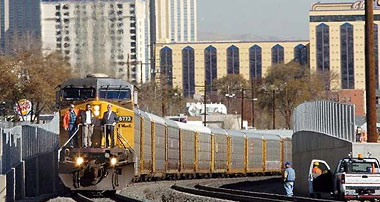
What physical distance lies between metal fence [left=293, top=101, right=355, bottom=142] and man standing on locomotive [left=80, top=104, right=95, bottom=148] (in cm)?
1012

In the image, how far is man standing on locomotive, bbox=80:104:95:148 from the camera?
33.1 meters

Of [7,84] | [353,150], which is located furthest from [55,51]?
[353,150]

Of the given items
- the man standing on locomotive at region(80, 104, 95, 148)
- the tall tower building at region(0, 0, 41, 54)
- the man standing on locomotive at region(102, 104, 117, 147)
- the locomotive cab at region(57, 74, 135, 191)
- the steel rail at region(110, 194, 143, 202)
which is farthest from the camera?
the tall tower building at region(0, 0, 41, 54)

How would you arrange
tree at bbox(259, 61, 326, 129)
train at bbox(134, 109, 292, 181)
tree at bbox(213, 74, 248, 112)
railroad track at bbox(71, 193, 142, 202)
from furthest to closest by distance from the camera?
tree at bbox(213, 74, 248, 112) → tree at bbox(259, 61, 326, 129) → train at bbox(134, 109, 292, 181) → railroad track at bbox(71, 193, 142, 202)

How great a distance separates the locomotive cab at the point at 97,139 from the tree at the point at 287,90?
88602 mm

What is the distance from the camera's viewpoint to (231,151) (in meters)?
61.5

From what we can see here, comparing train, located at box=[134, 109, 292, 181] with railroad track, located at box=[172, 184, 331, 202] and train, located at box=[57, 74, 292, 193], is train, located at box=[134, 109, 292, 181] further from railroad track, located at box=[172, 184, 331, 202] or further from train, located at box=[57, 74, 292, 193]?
railroad track, located at box=[172, 184, 331, 202]

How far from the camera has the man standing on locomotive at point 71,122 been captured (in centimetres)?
3342

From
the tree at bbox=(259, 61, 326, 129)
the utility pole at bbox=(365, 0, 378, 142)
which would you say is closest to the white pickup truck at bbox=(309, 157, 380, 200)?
the utility pole at bbox=(365, 0, 378, 142)

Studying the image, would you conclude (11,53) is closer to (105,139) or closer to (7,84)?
(7,84)

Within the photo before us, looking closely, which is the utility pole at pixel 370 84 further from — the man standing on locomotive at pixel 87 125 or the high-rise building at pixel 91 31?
the high-rise building at pixel 91 31

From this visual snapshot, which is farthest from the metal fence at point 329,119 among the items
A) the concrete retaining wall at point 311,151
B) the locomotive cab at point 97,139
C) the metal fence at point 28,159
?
the metal fence at point 28,159

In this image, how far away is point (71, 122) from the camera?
3372cm

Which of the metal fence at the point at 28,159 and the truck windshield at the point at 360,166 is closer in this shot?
the metal fence at the point at 28,159
